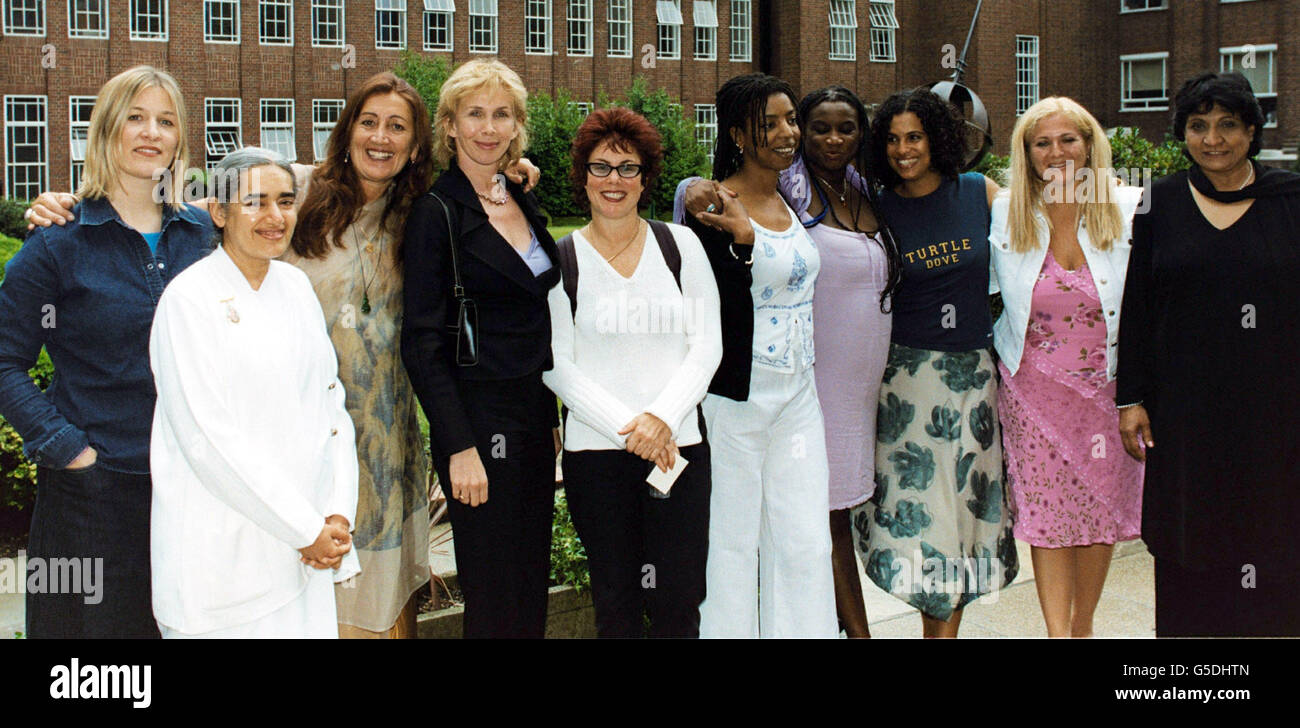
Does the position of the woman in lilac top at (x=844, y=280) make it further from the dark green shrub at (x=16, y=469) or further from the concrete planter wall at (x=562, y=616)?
the dark green shrub at (x=16, y=469)

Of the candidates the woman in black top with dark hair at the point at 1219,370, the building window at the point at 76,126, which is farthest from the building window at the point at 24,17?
the woman in black top with dark hair at the point at 1219,370

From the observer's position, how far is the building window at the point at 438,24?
37.0 metres

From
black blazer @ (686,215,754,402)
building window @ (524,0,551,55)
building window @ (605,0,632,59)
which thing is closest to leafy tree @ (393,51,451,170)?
building window @ (524,0,551,55)

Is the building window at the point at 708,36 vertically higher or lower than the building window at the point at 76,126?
higher

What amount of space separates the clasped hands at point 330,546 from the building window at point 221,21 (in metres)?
34.0

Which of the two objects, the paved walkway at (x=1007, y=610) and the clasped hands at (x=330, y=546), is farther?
the paved walkway at (x=1007, y=610)

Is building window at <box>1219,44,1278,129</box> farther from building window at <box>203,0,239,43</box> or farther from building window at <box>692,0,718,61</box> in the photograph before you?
building window at <box>203,0,239,43</box>

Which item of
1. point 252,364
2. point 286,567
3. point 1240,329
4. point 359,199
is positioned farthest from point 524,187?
point 1240,329

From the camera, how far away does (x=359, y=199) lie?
404 centimetres

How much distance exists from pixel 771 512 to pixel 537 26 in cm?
3707

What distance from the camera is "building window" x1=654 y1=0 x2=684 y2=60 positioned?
41375mm

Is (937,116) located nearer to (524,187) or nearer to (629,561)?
(524,187)

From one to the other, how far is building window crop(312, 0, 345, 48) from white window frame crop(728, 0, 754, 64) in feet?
48.9

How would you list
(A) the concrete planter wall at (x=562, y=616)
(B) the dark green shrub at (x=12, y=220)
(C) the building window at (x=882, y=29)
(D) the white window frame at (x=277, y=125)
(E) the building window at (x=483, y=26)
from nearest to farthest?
(A) the concrete planter wall at (x=562, y=616) → (B) the dark green shrub at (x=12, y=220) → (D) the white window frame at (x=277, y=125) → (E) the building window at (x=483, y=26) → (C) the building window at (x=882, y=29)
